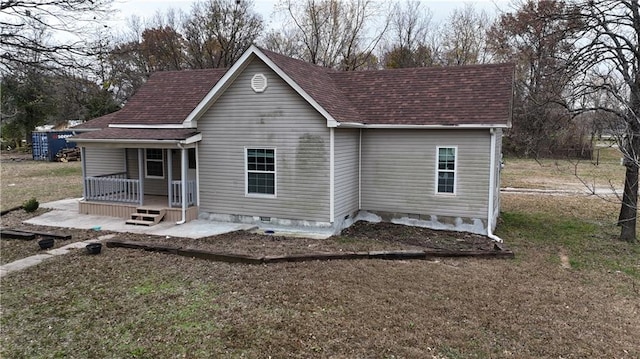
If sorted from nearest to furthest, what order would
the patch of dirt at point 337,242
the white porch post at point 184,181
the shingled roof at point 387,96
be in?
the patch of dirt at point 337,242
the shingled roof at point 387,96
the white porch post at point 184,181

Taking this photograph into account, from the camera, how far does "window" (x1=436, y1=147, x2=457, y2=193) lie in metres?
13.5

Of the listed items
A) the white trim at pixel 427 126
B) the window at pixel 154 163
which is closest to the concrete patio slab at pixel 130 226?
the window at pixel 154 163

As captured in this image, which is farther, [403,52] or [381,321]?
[403,52]

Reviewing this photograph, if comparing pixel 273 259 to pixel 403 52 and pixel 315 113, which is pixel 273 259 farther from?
pixel 403 52

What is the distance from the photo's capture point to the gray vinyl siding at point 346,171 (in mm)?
13174

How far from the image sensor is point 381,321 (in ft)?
22.7

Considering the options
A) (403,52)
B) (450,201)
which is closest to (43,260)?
(450,201)

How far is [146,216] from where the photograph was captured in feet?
46.1

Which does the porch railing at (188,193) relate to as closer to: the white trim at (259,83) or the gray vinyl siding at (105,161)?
the white trim at (259,83)

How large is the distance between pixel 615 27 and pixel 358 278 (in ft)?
33.7

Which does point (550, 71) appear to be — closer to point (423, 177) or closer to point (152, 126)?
point (423, 177)

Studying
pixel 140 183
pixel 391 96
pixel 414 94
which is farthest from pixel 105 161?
pixel 414 94

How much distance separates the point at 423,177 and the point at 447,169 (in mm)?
741

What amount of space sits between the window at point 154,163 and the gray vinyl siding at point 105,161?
1.12 m
